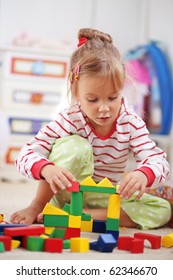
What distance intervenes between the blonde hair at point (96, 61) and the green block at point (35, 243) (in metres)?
0.40

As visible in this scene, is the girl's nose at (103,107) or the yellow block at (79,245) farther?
the girl's nose at (103,107)

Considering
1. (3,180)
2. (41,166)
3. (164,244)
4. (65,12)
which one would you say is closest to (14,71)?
(3,180)

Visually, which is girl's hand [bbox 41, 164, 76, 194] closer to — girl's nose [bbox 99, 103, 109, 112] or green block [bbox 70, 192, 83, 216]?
green block [bbox 70, 192, 83, 216]

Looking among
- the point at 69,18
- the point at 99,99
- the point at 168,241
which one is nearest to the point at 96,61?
the point at 99,99

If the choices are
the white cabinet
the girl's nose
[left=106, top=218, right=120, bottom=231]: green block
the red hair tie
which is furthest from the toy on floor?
the white cabinet

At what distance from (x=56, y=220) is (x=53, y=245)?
0.14 metres

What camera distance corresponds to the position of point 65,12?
122 inches

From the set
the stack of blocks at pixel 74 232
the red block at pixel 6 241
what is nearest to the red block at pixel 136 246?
the stack of blocks at pixel 74 232

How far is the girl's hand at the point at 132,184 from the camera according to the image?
101 cm

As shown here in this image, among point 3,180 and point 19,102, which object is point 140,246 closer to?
point 3,180

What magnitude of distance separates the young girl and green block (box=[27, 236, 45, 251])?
0.20 metres

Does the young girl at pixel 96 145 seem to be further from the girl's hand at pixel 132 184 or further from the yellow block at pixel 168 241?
the yellow block at pixel 168 241

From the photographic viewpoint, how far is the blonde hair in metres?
1.14

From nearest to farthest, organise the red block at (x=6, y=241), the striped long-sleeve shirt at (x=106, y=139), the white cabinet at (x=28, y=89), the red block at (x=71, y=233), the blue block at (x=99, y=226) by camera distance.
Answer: the red block at (x=6, y=241) < the red block at (x=71, y=233) < the blue block at (x=99, y=226) < the striped long-sleeve shirt at (x=106, y=139) < the white cabinet at (x=28, y=89)
